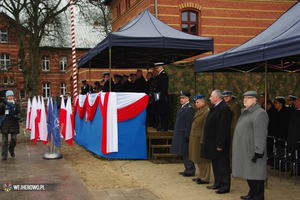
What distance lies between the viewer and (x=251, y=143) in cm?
571

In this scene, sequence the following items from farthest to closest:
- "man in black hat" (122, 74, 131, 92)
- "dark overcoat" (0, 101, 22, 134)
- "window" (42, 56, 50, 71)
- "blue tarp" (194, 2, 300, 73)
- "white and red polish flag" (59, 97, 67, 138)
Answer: "window" (42, 56, 50, 71), "man in black hat" (122, 74, 131, 92), "white and red polish flag" (59, 97, 67, 138), "dark overcoat" (0, 101, 22, 134), "blue tarp" (194, 2, 300, 73)

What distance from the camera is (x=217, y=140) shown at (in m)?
6.41

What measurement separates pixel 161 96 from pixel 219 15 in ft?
47.7

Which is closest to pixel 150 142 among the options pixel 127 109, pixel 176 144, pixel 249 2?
pixel 127 109

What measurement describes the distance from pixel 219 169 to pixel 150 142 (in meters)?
3.74

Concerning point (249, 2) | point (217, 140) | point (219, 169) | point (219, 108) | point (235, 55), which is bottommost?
point (219, 169)

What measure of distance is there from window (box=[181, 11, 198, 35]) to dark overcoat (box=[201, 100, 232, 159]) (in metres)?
16.3

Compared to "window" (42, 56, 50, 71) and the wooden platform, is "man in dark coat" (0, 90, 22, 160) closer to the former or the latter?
the wooden platform

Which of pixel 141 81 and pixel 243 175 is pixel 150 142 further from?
pixel 243 175

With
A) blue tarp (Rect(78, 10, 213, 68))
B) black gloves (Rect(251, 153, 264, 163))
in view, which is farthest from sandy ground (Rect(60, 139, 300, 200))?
blue tarp (Rect(78, 10, 213, 68))

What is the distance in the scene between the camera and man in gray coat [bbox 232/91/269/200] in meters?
5.59

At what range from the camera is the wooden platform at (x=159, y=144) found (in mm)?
9980

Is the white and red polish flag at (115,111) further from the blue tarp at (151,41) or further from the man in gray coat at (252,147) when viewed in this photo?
the man in gray coat at (252,147)

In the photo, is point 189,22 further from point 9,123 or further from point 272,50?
point 272,50
